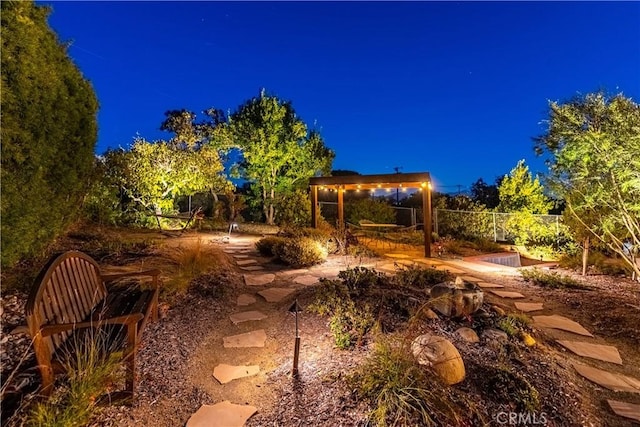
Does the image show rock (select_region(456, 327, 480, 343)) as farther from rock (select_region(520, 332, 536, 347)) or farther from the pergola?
the pergola

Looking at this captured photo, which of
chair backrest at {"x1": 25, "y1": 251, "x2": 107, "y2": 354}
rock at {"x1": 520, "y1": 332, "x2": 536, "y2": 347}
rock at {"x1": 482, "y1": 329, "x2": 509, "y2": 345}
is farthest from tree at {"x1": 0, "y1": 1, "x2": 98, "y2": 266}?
rock at {"x1": 520, "y1": 332, "x2": 536, "y2": 347}

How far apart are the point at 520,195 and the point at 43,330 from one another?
44.8ft

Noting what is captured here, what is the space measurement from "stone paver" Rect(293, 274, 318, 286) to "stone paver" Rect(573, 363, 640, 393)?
10.3 feet

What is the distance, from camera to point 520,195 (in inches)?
471

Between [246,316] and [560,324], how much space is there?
12.4ft

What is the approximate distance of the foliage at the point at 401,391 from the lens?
1.84 m

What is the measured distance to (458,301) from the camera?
3.47 m

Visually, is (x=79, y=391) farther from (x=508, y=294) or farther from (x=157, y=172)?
(x=157, y=172)

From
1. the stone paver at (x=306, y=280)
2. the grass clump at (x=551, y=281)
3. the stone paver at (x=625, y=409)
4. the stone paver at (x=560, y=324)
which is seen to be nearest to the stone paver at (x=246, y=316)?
the stone paver at (x=306, y=280)

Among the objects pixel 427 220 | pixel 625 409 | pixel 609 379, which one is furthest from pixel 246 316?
pixel 427 220

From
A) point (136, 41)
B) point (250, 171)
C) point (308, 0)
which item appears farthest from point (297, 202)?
point (136, 41)

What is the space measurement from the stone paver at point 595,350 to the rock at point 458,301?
94cm

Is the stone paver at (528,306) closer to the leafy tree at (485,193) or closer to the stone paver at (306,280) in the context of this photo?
the stone paver at (306,280)

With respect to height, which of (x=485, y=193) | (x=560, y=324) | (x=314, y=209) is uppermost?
(x=485, y=193)
